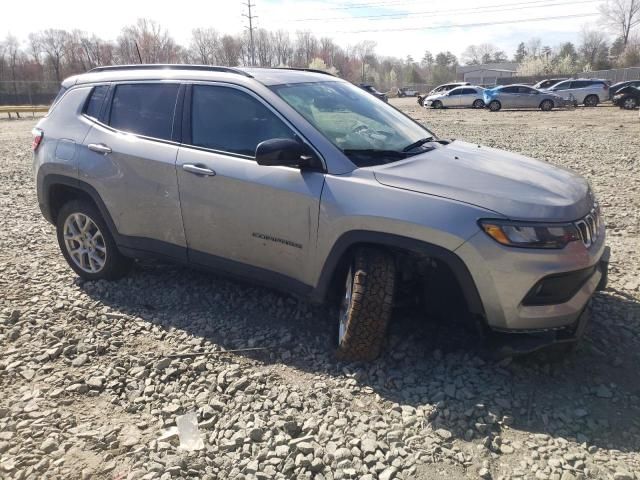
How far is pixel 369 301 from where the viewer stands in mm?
2908

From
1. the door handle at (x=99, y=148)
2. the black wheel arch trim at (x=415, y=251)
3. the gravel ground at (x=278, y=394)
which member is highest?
the door handle at (x=99, y=148)

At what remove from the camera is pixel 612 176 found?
8.38 metres

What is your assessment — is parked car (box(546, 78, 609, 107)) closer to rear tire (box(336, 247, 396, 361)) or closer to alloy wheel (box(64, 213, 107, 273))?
alloy wheel (box(64, 213, 107, 273))

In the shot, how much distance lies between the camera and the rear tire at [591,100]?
2958 cm

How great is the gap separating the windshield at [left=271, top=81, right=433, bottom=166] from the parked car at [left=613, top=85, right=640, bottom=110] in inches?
1082

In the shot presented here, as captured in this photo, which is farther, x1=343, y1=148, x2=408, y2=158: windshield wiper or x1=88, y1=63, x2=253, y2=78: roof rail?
x1=88, y1=63, x2=253, y2=78: roof rail

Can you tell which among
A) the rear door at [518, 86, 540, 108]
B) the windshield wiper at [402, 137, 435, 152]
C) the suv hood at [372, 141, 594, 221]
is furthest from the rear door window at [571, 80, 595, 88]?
the suv hood at [372, 141, 594, 221]

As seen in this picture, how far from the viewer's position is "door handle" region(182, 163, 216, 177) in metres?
3.42

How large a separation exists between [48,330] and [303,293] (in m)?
2.01

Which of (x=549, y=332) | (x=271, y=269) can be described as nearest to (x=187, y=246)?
(x=271, y=269)

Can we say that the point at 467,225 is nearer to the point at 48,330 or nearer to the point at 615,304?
the point at 615,304

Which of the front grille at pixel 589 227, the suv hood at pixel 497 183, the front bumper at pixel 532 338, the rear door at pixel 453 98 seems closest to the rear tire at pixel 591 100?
the rear door at pixel 453 98

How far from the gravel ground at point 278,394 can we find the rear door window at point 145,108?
1.39 m

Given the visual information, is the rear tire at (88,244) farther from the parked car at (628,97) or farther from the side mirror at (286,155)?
the parked car at (628,97)
